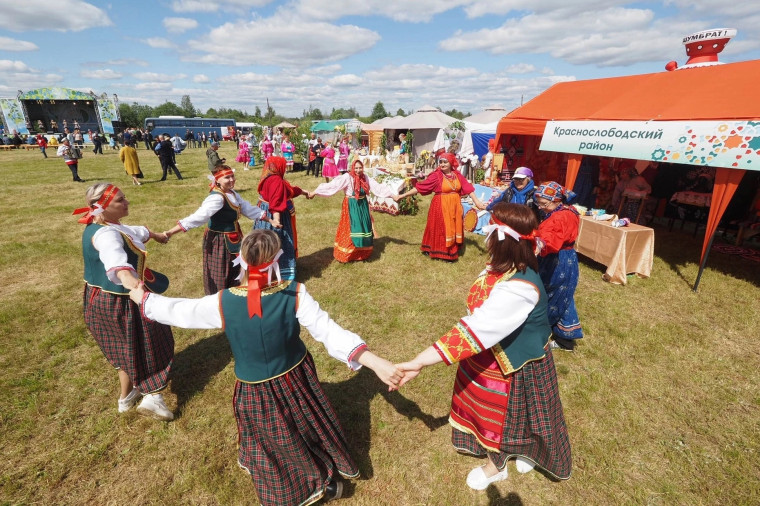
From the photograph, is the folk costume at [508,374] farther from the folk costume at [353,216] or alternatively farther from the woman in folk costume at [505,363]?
the folk costume at [353,216]

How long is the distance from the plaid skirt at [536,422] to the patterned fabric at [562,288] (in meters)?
1.83

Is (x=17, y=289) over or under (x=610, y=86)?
under

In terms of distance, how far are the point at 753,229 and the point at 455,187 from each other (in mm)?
6975

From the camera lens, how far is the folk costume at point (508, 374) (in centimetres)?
196

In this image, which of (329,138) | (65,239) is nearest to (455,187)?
(65,239)

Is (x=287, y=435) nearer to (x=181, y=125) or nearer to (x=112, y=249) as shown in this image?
(x=112, y=249)

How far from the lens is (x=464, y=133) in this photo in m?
16.4

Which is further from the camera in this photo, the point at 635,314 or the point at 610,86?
the point at 610,86

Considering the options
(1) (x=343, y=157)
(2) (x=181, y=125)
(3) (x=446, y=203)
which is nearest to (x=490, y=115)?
(1) (x=343, y=157)

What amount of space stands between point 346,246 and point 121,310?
3993 millimetres

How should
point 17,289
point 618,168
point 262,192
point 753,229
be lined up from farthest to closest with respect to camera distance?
point 618,168
point 753,229
point 17,289
point 262,192

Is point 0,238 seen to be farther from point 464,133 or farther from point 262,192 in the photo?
point 464,133

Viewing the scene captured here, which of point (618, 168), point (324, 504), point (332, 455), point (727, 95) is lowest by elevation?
point (324, 504)

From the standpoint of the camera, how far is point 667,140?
626cm
